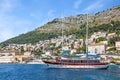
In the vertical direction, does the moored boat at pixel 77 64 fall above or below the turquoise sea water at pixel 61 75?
above

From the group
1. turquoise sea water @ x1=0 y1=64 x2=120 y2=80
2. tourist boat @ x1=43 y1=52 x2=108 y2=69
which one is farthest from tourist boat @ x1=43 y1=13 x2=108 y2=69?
turquoise sea water @ x1=0 y1=64 x2=120 y2=80

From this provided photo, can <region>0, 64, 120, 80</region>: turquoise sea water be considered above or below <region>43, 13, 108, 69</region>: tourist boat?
below

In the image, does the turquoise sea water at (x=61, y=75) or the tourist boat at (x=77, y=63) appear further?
the tourist boat at (x=77, y=63)

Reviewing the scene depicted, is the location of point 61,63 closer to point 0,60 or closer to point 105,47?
point 105,47

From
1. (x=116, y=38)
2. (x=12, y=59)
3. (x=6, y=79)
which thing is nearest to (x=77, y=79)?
(x=6, y=79)

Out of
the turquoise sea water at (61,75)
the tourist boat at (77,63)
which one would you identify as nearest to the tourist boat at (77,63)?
the tourist boat at (77,63)

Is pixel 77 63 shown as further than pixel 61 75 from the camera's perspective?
Yes

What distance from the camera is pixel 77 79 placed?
203 ft

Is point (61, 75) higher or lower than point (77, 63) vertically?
lower

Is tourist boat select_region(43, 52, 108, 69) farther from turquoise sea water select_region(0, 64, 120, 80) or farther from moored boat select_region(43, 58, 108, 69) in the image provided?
turquoise sea water select_region(0, 64, 120, 80)

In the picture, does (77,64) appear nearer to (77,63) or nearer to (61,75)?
(77,63)

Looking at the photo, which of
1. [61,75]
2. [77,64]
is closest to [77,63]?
[77,64]

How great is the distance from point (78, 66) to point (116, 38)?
282 ft

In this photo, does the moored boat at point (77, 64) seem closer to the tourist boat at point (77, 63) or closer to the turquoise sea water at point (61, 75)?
the tourist boat at point (77, 63)
